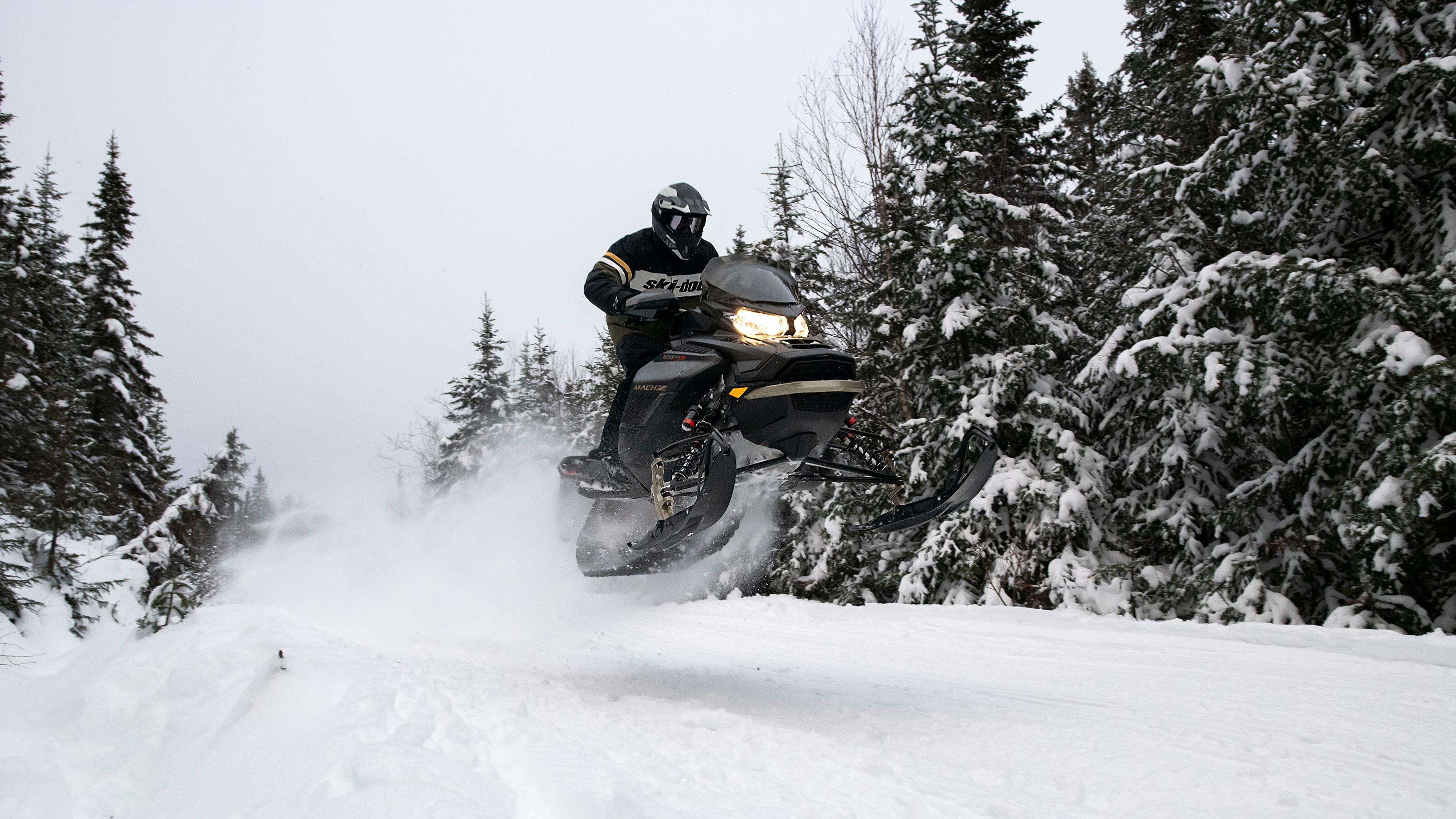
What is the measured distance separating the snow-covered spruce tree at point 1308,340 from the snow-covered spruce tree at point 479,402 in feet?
75.3

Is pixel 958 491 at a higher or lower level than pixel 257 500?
higher

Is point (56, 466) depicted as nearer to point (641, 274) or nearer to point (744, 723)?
point (641, 274)

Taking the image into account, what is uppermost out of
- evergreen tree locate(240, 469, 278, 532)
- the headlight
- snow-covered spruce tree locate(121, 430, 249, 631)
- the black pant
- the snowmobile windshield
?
the snowmobile windshield

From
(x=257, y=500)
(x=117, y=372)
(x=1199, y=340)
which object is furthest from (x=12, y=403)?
(x=257, y=500)

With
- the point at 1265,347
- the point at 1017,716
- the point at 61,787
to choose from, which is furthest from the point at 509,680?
the point at 1265,347

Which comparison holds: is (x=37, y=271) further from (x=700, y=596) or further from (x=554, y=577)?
(x=554, y=577)

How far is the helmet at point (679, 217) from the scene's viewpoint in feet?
17.8

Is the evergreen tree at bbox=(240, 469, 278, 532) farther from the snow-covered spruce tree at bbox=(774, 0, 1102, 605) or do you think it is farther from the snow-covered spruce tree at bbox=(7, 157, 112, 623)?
the snow-covered spruce tree at bbox=(774, 0, 1102, 605)

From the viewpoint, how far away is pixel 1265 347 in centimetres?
808

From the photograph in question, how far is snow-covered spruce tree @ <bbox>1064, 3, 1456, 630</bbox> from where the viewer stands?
669 cm

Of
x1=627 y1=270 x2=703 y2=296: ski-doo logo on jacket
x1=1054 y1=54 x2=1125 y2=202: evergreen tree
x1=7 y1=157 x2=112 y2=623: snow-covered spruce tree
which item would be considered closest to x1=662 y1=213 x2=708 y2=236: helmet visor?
x1=627 y1=270 x2=703 y2=296: ski-doo logo on jacket

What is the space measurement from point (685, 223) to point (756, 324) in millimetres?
1023

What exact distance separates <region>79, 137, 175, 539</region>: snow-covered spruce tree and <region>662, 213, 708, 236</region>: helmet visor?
19.7m

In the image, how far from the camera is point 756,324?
4984mm
